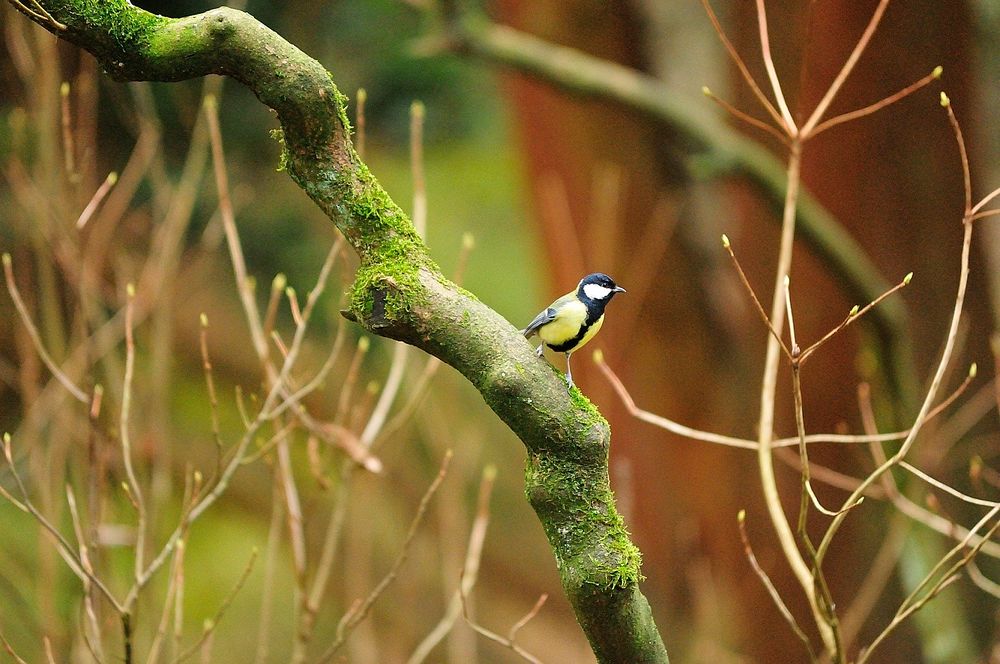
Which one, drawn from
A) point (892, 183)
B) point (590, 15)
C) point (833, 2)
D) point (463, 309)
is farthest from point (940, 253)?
point (463, 309)

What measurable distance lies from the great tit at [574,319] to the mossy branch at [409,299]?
15 centimetres

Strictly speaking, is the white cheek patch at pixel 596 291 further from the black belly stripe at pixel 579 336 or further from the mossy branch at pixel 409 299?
the mossy branch at pixel 409 299

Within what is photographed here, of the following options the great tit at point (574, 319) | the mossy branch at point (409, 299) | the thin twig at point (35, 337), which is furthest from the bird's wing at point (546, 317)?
the thin twig at point (35, 337)

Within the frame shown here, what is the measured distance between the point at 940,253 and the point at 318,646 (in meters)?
3.78

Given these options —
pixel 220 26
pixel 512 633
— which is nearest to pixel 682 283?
pixel 512 633

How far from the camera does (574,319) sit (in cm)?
127

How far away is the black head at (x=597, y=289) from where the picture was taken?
131 cm

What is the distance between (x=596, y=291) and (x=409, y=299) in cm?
35

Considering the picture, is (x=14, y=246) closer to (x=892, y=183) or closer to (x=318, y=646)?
(x=318, y=646)

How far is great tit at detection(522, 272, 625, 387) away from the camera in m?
1.27

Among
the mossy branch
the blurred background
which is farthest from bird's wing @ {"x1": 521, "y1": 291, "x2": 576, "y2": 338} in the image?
the blurred background

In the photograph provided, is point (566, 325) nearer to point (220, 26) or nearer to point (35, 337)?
point (220, 26)

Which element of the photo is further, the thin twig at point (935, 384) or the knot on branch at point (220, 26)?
the thin twig at point (935, 384)

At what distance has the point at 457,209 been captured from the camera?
294 inches
